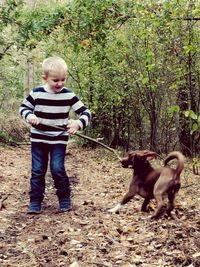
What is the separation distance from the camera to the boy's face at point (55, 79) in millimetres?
5930

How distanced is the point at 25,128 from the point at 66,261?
21156 mm

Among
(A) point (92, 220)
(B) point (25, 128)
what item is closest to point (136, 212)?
(A) point (92, 220)

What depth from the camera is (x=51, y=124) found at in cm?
614

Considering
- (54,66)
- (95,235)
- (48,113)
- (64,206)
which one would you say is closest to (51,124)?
(48,113)

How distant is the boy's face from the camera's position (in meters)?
5.93

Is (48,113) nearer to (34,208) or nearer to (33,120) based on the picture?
(33,120)

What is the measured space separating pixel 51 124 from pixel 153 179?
5.22 ft

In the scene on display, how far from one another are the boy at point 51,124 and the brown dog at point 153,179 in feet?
2.72

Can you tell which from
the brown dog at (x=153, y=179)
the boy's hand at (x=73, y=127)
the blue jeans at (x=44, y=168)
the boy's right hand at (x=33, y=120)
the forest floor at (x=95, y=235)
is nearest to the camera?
the forest floor at (x=95, y=235)

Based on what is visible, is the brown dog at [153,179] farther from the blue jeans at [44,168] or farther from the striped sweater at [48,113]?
the striped sweater at [48,113]

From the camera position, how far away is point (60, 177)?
634 cm

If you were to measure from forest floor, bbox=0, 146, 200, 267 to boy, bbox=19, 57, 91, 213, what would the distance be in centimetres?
36

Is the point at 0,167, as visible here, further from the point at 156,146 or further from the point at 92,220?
the point at 92,220

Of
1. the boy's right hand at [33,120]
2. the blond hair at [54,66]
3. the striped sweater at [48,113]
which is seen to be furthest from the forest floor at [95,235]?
the blond hair at [54,66]
